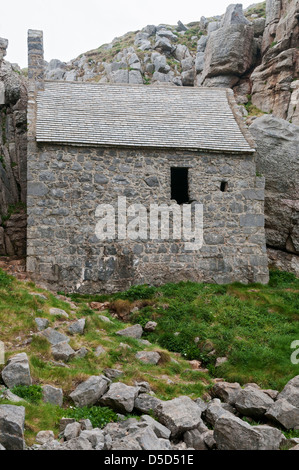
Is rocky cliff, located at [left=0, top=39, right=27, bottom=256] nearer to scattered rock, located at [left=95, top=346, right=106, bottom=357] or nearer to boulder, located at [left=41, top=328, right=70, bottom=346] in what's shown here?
boulder, located at [left=41, top=328, right=70, bottom=346]

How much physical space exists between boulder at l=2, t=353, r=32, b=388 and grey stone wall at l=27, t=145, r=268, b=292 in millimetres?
7610

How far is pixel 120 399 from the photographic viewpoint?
8047mm

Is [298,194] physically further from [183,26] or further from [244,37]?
[183,26]

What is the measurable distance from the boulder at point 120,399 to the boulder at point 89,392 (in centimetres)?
15

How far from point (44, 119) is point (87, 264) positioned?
603 centimetres

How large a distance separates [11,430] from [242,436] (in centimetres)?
355

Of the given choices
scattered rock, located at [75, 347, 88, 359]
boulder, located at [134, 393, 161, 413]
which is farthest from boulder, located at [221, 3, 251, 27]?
boulder, located at [134, 393, 161, 413]

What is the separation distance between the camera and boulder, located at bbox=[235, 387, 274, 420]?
8.48 metres

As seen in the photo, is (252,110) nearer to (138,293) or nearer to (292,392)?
(138,293)

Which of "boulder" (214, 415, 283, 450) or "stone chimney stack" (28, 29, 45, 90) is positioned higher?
"stone chimney stack" (28, 29, 45, 90)

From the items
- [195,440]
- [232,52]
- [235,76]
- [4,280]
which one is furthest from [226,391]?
[232,52]

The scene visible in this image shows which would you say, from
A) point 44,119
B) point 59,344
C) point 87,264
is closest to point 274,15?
point 44,119

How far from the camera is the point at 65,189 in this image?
16406 mm
